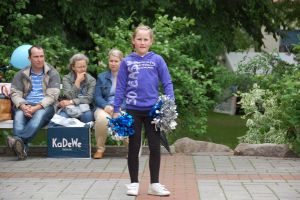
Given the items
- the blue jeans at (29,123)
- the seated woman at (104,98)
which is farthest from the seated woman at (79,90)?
the blue jeans at (29,123)

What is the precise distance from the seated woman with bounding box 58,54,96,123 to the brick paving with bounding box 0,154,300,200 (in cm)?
75

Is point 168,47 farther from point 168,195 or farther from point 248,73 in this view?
point 168,195

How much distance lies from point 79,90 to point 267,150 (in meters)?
2.87

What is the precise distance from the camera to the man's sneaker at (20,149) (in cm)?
1023

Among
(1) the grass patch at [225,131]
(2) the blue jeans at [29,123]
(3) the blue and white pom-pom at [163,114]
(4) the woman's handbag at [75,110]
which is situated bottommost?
(1) the grass patch at [225,131]

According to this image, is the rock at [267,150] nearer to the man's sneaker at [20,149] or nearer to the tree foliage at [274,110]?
the tree foliage at [274,110]

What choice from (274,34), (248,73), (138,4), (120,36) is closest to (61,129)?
(120,36)

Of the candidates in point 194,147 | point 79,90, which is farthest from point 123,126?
point 194,147

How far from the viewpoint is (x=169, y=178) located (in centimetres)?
879

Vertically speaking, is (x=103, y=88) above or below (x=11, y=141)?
above

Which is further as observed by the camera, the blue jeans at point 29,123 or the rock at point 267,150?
the rock at point 267,150

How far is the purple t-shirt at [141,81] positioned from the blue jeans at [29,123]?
294 cm

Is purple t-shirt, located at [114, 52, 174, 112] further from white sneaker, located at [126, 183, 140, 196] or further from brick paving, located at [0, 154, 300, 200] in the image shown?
brick paving, located at [0, 154, 300, 200]

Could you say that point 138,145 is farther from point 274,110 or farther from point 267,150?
point 274,110
